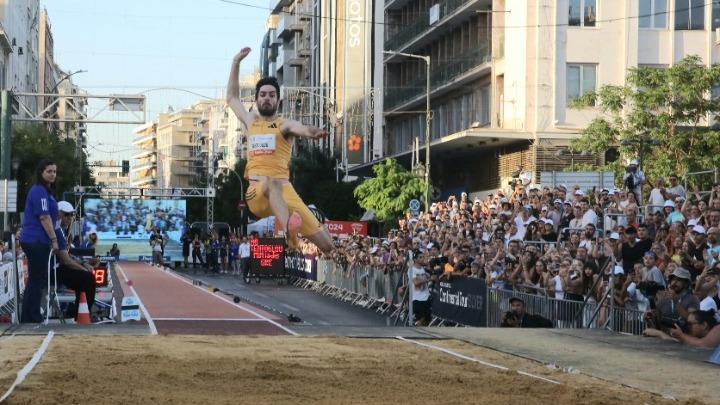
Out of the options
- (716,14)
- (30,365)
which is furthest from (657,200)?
(716,14)

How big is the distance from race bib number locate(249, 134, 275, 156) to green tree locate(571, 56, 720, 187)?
2763 cm

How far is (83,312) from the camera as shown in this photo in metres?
A: 18.8

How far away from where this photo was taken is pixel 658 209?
25500mm

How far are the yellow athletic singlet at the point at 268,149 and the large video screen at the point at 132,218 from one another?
2293 inches

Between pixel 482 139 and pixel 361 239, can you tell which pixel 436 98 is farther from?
pixel 361 239

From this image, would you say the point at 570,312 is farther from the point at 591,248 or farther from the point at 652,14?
the point at 652,14

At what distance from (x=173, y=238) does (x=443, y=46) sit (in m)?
20.2

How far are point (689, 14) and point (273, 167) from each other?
3690 cm

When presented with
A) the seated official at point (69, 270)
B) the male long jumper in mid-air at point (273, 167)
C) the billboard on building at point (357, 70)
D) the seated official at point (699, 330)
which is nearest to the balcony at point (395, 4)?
the billboard on building at point (357, 70)

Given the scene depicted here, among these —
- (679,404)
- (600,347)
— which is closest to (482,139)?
(600,347)

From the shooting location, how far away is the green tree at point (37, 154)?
218 feet

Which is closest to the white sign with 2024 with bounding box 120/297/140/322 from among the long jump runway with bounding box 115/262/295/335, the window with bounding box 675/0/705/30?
the long jump runway with bounding box 115/262/295/335

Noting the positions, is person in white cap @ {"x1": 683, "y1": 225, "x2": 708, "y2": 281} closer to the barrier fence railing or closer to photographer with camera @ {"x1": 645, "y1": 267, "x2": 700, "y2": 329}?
the barrier fence railing

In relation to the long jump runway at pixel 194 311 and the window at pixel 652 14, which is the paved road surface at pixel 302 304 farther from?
the window at pixel 652 14
